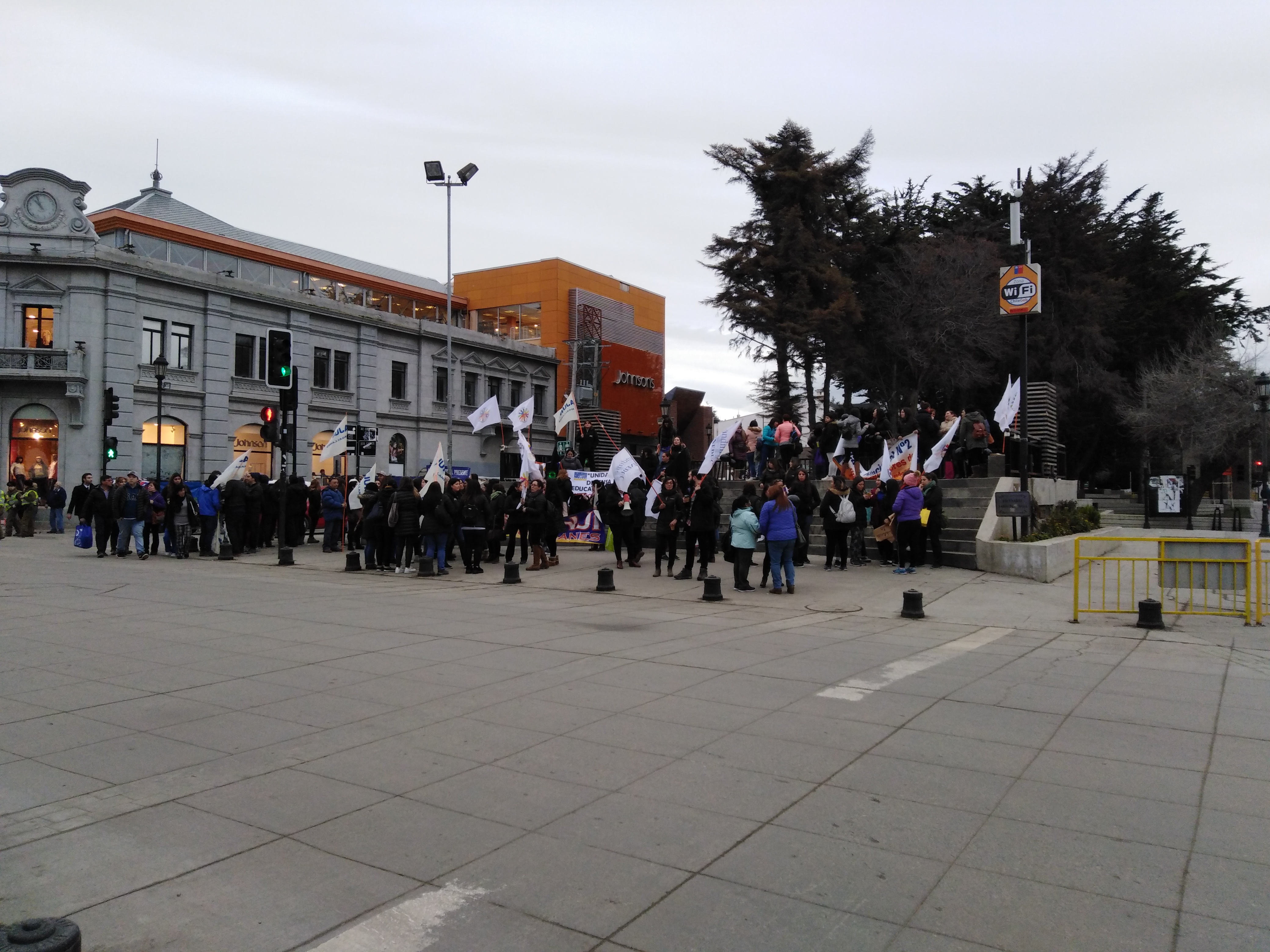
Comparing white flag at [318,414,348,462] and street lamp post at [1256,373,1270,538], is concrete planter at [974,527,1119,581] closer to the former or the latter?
street lamp post at [1256,373,1270,538]

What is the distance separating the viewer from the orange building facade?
59125mm

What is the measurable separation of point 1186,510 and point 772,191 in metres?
19.9

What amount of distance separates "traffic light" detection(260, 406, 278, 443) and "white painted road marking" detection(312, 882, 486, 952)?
15922mm

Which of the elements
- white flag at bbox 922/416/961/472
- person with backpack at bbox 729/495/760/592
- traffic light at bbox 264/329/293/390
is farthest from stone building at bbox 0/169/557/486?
white flag at bbox 922/416/961/472

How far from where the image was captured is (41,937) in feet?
10.1

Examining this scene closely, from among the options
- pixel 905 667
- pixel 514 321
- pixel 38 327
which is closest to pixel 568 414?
pixel 905 667

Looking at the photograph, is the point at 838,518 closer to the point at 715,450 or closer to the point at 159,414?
the point at 715,450

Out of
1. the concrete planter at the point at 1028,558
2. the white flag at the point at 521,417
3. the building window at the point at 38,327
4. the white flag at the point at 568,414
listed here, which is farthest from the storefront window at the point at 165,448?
the concrete planter at the point at 1028,558

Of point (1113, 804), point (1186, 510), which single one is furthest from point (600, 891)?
point (1186, 510)

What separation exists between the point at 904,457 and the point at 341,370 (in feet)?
110

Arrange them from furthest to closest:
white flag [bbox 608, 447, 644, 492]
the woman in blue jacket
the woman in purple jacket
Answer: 1. white flag [bbox 608, 447, 644, 492]
2. the woman in purple jacket
3. the woman in blue jacket

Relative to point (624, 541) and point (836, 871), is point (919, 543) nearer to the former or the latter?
point (624, 541)

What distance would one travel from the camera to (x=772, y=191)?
39.4m

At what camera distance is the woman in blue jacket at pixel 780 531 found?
1446cm
